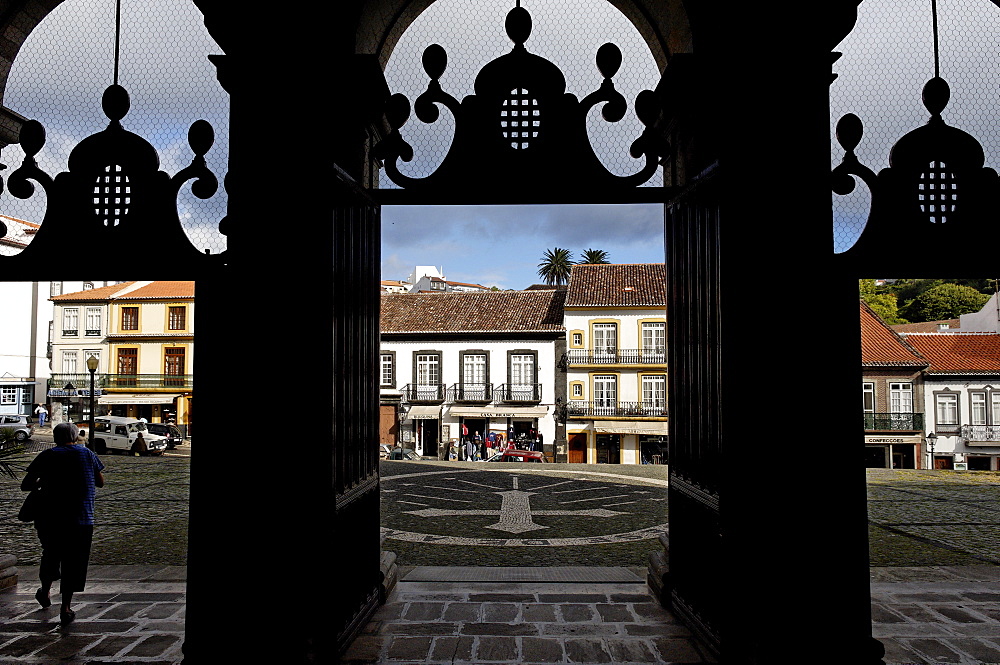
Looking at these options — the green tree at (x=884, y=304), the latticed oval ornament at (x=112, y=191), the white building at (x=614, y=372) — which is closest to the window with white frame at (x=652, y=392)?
the white building at (x=614, y=372)

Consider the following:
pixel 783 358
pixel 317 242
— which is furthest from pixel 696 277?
pixel 317 242

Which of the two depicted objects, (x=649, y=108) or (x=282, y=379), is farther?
(x=649, y=108)

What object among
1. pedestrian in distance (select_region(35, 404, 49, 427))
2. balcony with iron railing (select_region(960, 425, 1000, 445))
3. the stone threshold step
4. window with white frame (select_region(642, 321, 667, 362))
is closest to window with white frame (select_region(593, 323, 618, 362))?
window with white frame (select_region(642, 321, 667, 362))

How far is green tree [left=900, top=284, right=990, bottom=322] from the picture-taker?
3390 centimetres

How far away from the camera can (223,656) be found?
9.04ft

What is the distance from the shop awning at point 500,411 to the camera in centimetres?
2622

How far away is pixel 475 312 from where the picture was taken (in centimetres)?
2739

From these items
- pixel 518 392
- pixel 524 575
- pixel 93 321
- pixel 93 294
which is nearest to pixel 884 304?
pixel 518 392

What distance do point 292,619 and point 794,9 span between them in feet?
10.1

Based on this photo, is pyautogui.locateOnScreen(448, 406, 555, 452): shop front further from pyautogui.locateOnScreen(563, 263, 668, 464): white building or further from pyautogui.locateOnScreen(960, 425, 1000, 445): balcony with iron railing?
pyautogui.locateOnScreen(960, 425, 1000, 445): balcony with iron railing

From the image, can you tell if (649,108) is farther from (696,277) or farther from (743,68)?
(696,277)

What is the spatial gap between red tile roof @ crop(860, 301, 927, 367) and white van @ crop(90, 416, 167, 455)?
21.8 metres

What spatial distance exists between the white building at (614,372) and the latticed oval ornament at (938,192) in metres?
22.4

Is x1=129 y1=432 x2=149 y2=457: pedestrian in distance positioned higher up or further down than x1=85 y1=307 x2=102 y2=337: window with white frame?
further down
